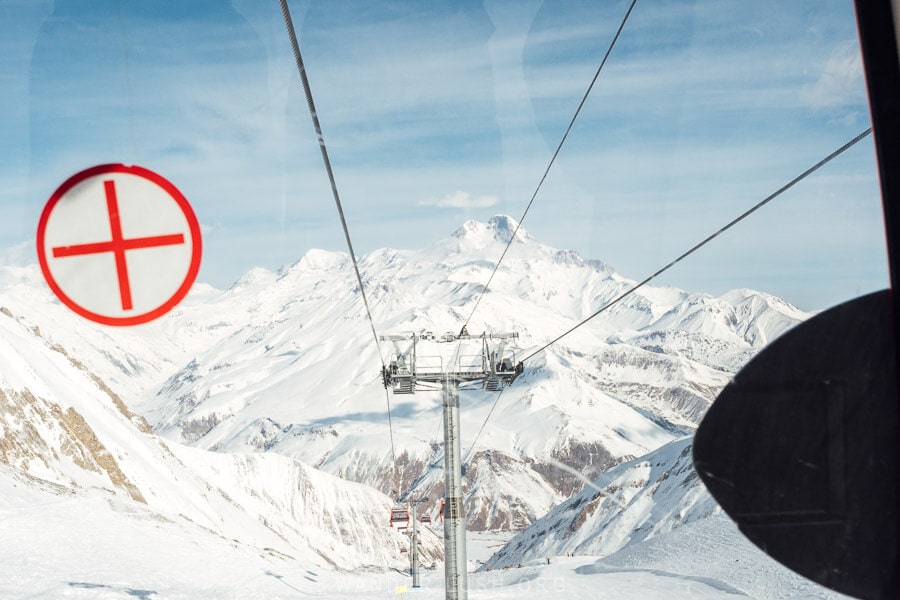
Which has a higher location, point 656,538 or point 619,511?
point 656,538

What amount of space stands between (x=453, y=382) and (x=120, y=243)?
17110 millimetres

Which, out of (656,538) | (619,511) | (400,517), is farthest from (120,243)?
(619,511)

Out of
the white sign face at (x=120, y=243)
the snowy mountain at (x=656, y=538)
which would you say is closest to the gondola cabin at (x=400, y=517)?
the snowy mountain at (x=656, y=538)

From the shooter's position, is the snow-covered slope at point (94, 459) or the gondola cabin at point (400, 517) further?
the snow-covered slope at point (94, 459)

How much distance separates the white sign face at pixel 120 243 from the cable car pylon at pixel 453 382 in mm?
15226

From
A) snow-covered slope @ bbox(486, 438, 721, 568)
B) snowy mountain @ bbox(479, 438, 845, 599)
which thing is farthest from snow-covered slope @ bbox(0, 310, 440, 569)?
snow-covered slope @ bbox(486, 438, 721, 568)

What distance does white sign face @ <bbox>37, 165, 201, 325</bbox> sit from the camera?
8.23ft

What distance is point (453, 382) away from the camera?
19.4 m

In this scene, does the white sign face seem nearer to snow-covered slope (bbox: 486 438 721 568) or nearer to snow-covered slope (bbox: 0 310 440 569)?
snow-covered slope (bbox: 0 310 440 569)

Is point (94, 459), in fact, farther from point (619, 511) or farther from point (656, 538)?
point (619, 511)

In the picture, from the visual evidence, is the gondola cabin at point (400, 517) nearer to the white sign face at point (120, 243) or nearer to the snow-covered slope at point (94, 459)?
the snow-covered slope at point (94, 459)

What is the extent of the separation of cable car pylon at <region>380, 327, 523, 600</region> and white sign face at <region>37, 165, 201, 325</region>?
599 inches

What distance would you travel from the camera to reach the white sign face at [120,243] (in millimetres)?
2508

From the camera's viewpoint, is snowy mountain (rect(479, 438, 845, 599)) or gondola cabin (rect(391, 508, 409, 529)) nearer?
snowy mountain (rect(479, 438, 845, 599))
